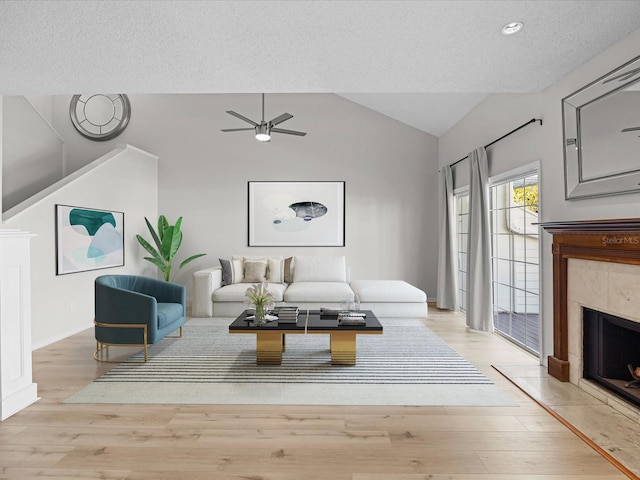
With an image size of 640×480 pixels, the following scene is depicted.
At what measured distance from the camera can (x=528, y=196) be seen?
4074 mm

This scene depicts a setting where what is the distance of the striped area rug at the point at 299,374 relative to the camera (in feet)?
9.52

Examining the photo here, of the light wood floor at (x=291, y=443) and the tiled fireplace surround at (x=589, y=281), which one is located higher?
the tiled fireplace surround at (x=589, y=281)

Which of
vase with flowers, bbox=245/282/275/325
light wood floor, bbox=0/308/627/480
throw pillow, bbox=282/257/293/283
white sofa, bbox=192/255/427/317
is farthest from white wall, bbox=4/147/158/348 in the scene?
vase with flowers, bbox=245/282/275/325

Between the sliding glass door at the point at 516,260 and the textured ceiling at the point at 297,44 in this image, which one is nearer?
the textured ceiling at the point at 297,44

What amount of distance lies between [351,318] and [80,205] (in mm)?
3717

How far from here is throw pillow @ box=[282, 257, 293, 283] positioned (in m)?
6.27

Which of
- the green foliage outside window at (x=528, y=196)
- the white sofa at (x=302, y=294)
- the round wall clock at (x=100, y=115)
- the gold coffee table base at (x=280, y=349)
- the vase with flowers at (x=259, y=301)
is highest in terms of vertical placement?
the round wall clock at (x=100, y=115)

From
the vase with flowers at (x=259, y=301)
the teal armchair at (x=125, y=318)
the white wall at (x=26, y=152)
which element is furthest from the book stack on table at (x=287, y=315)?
the white wall at (x=26, y=152)

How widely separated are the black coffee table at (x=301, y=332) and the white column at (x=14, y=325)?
1.48 metres

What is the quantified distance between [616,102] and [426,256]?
4.32 m

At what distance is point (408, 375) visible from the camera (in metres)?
3.32

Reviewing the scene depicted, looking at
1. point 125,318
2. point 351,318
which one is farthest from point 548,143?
point 125,318

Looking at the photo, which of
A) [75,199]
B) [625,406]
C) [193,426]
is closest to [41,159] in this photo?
[75,199]

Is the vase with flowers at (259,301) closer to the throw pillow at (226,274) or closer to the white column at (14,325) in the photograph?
the white column at (14,325)
